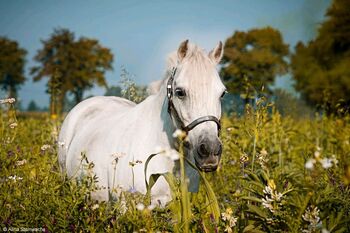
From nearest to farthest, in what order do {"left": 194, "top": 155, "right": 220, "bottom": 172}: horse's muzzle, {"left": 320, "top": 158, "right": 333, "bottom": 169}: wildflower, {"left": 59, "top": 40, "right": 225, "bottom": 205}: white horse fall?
{"left": 320, "top": 158, "right": 333, "bottom": 169}: wildflower → {"left": 194, "top": 155, "right": 220, "bottom": 172}: horse's muzzle → {"left": 59, "top": 40, "right": 225, "bottom": 205}: white horse

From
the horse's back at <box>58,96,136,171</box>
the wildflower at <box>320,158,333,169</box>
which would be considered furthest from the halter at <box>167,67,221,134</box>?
the horse's back at <box>58,96,136,171</box>

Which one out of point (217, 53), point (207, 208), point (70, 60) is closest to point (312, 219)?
point (207, 208)

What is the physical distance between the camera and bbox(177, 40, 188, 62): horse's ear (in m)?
3.15

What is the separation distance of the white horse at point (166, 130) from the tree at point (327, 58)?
1233 inches

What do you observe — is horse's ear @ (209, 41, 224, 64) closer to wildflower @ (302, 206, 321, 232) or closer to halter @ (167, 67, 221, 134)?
halter @ (167, 67, 221, 134)

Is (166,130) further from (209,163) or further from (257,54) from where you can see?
(257,54)

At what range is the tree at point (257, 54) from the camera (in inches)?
2340

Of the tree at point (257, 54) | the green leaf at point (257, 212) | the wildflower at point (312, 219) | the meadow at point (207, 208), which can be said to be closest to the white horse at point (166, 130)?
the meadow at point (207, 208)

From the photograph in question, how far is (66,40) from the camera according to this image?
54.9 metres

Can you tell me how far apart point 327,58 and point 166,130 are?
36115mm

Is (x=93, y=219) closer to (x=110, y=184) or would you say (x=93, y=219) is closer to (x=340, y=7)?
(x=110, y=184)

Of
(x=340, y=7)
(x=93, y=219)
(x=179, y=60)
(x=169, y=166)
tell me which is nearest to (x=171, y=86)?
(x=179, y=60)

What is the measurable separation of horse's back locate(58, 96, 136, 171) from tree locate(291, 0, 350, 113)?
30.1m

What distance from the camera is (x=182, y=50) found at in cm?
318
